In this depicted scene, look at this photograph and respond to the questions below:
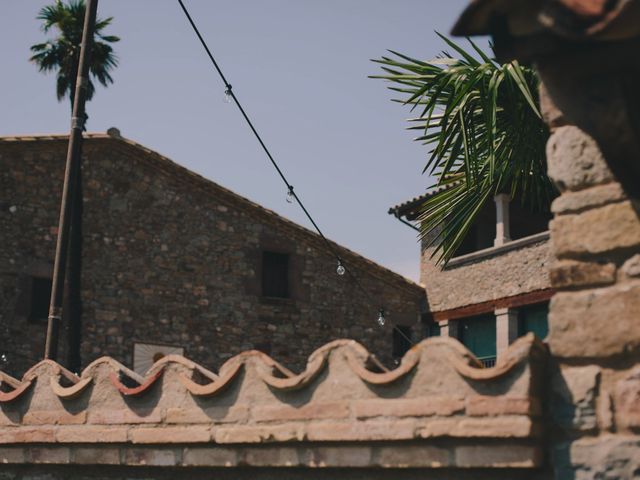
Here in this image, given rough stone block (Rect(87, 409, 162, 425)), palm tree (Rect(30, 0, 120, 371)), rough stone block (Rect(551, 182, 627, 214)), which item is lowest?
rough stone block (Rect(87, 409, 162, 425))

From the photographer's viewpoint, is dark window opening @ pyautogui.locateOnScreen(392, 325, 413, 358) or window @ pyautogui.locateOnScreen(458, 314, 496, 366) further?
dark window opening @ pyautogui.locateOnScreen(392, 325, 413, 358)

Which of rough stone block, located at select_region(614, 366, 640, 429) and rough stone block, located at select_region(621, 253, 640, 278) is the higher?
rough stone block, located at select_region(621, 253, 640, 278)

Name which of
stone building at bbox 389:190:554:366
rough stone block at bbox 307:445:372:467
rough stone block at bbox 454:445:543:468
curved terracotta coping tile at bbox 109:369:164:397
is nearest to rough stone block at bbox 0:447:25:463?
curved terracotta coping tile at bbox 109:369:164:397

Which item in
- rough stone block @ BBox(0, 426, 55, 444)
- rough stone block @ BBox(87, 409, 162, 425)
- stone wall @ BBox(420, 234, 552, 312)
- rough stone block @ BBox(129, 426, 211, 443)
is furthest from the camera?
stone wall @ BBox(420, 234, 552, 312)

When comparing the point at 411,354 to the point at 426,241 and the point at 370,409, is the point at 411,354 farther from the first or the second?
the point at 426,241

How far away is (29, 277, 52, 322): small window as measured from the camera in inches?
641

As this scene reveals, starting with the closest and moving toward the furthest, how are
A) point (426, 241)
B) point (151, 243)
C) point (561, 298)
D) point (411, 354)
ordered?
1. point (561, 298)
2. point (411, 354)
3. point (151, 243)
4. point (426, 241)

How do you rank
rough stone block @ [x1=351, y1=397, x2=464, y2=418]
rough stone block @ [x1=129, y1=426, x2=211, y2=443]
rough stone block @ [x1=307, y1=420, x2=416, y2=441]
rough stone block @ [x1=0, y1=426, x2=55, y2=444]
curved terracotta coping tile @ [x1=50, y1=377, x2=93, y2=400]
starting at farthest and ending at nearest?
rough stone block @ [x1=0, y1=426, x2=55, y2=444] → curved terracotta coping tile @ [x1=50, y1=377, x2=93, y2=400] → rough stone block @ [x1=129, y1=426, x2=211, y2=443] → rough stone block @ [x1=307, y1=420, x2=416, y2=441] → rough stone block @ [x1=351, y1=397, x2=464, y2=418]

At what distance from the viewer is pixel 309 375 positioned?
14.3ft

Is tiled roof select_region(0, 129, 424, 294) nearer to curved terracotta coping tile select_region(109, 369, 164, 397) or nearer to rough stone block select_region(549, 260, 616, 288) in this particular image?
curved terracotta coping tile select_region(109, 369, 164, 397)

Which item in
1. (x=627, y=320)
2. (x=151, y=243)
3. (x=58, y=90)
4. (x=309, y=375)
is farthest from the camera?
(x=58, y=90)

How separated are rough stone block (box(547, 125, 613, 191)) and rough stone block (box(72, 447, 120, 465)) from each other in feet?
9.47

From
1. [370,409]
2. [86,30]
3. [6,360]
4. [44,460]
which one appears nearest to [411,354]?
[370,409]

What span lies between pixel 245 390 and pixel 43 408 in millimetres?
1628
